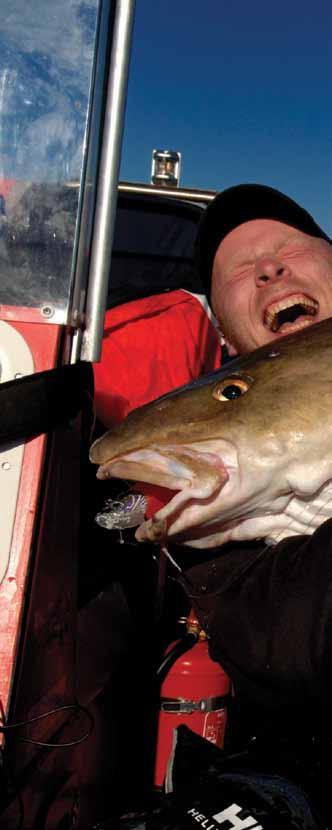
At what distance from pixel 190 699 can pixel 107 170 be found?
1920 millimetres

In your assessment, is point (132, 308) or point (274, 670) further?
point (132, 308)

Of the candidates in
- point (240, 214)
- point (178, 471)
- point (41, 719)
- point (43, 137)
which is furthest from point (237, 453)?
point (240, 214)

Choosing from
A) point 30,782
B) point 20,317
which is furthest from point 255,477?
point 30,782

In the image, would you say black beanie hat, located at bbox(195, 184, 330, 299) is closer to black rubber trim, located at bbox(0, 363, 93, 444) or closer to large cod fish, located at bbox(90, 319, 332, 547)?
large cod fish, located at bbox(90, 319, 332, 547)

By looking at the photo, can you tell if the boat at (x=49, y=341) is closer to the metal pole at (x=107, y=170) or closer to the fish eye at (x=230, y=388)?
the metal pole at (x=107, y=170)

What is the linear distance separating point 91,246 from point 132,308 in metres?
1.44

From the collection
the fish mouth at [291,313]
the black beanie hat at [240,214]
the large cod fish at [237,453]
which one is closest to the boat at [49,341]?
the large cod fish at [237,453]

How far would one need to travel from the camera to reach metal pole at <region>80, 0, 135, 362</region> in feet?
5.55

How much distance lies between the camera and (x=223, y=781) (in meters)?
1.60

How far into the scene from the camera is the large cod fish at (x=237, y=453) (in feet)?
4.72

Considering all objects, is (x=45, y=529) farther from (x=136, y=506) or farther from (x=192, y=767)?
(x=192, y=767)

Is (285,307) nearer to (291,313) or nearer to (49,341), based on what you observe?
(291,313)

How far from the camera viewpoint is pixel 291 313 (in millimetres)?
2877

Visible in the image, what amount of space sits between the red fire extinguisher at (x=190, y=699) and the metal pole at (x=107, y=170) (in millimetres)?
1477
